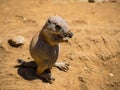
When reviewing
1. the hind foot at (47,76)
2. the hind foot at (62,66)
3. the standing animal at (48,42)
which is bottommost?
the hind foot at (62,66)

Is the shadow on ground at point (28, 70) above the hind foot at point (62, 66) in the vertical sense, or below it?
above

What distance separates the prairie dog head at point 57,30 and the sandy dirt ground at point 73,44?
85cm

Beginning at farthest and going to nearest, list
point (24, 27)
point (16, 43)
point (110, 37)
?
point (24, 27) < point (110, 37) < point (16, 43)

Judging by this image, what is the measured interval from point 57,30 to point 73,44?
5.04ft

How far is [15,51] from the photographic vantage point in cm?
488

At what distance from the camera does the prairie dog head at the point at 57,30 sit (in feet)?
11.9

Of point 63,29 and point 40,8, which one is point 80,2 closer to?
point 40,8

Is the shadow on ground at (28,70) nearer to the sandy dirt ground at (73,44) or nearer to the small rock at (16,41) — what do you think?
the sandy dirt ground at (73,44)

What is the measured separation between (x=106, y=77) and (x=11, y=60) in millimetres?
1640

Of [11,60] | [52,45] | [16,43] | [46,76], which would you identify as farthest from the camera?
[16,43]

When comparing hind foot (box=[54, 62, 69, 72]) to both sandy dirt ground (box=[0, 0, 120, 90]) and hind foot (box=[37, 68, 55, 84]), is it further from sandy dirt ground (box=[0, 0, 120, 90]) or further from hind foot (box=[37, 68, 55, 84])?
hind foot (box=[37, 68, 55, 84])

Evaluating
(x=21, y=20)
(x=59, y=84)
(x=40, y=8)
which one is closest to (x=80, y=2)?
(x=40, y=8)

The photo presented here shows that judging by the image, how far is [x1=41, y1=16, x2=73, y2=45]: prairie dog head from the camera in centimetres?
364

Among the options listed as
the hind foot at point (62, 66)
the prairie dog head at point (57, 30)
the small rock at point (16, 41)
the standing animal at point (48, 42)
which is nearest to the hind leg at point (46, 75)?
the standing animal at point (48, 42)
